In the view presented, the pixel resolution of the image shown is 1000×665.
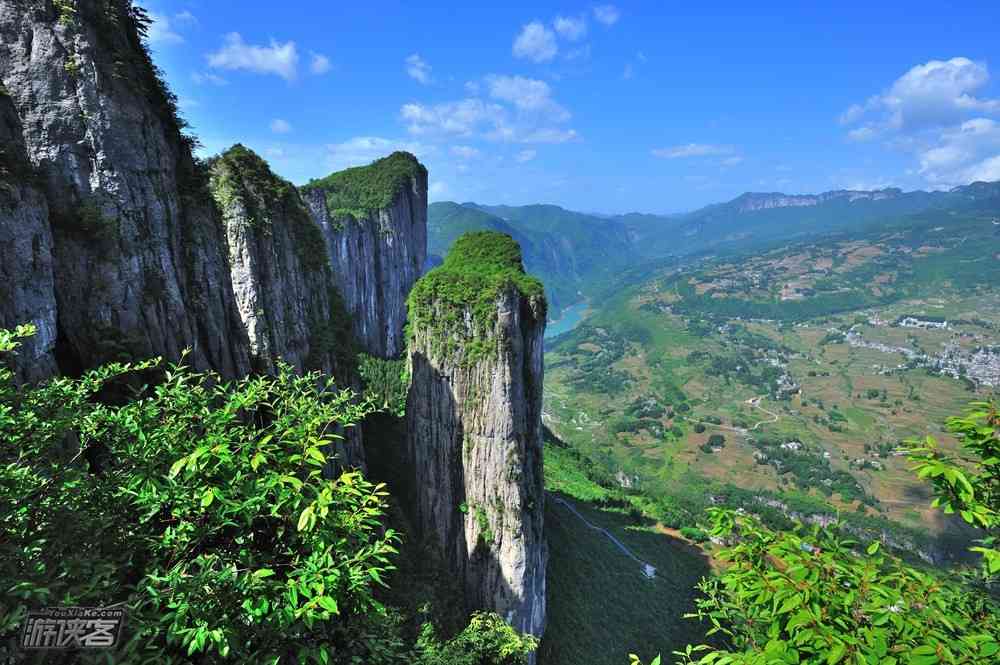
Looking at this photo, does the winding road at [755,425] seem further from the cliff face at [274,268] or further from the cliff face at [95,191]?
the cliff face at [95,191]

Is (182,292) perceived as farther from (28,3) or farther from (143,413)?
(143,413)

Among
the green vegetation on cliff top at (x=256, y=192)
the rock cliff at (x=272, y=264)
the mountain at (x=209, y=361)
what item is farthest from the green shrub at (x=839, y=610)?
the green vegetation on cliff top at (x=256, y=192)

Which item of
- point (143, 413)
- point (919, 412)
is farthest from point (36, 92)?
point (919, 412)

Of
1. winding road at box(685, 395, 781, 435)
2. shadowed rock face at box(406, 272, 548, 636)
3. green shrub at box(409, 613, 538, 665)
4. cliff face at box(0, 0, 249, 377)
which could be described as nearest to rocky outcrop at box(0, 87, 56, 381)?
cliff face at box(0, 0, 249, 377)

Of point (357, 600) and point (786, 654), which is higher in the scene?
point (357, 600)

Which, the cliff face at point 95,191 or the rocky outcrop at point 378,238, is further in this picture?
the rocky outcrop at point 378,238
